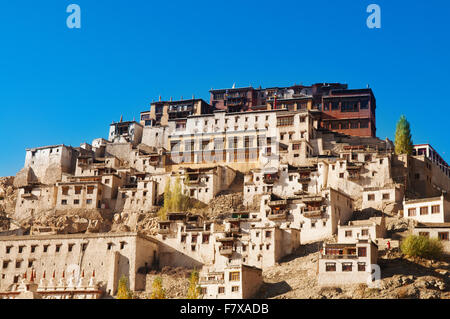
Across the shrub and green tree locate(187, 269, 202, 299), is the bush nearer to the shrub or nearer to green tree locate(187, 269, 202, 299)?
green tree locate(187, 269, 202, 299)

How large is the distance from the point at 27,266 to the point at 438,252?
38.9 metres

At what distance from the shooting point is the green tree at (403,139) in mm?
80500

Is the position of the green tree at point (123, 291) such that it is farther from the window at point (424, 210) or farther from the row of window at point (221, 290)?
the window at point (424, 210)

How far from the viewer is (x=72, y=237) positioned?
6738cm

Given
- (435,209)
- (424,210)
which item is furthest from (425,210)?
(435,209)

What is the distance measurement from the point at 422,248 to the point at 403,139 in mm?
28890

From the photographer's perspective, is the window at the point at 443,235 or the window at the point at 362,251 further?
the window at the point at 443,235

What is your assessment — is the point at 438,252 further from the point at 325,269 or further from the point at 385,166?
the point at 385,166

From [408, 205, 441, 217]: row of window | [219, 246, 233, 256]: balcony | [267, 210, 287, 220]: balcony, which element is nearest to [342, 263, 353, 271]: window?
[408, 205, 441, 217]: row of window

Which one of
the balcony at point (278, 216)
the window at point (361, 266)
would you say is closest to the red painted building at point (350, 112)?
the balcony at point (278, 216)

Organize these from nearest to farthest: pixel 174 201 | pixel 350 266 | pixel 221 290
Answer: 1. pixel 350 266
2. pixel 221 290
3. pixel 174 201

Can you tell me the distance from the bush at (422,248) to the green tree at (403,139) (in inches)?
1033

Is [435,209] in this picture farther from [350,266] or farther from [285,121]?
[285,121]

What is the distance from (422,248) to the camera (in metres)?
54.3
